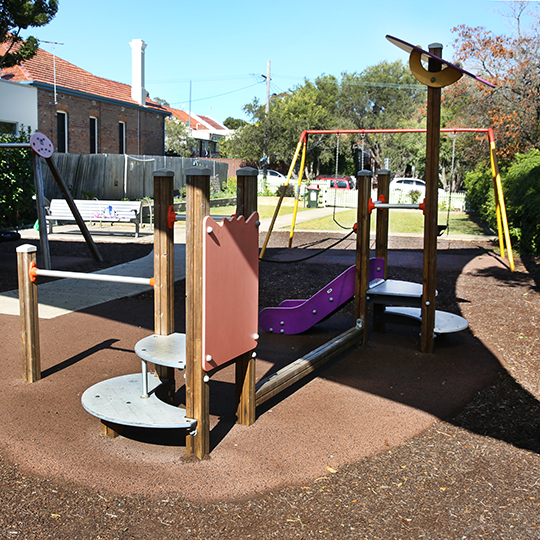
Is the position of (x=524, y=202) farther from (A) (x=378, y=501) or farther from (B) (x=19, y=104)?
(B) (x=19, y=104)

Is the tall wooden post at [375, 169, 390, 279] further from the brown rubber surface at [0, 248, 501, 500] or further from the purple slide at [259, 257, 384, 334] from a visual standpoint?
the brown rubber surface at [0, 248, 501, 500]

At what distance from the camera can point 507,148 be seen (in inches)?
616

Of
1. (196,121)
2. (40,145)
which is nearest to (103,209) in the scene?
(40,145)

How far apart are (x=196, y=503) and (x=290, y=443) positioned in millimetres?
894

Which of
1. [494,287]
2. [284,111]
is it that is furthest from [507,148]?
[284,111]

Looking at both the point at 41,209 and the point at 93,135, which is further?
the point at 93,135

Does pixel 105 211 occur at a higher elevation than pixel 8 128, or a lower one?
lower

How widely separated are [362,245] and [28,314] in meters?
3.11

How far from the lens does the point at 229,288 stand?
3.41 metres

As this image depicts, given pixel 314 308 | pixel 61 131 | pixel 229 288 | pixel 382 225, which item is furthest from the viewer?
pixel 61 131

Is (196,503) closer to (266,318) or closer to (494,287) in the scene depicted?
(266,318)

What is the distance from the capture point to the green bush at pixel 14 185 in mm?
14961

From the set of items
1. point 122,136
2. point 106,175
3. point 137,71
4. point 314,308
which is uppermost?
point 137,71

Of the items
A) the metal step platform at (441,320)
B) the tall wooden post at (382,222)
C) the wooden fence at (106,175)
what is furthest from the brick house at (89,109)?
the metal step platform at (441,320)
